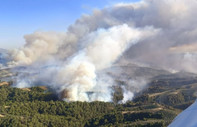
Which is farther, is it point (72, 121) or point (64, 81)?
point (64, 81)

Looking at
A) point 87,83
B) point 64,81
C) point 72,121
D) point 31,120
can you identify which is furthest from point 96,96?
point 31,120

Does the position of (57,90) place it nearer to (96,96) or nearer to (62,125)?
(96,96)

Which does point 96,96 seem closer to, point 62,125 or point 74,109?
point 74,109

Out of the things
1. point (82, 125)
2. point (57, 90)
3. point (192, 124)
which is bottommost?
point (82, 125)

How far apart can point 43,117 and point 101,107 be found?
30718 millimetres

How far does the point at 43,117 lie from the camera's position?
239 feet

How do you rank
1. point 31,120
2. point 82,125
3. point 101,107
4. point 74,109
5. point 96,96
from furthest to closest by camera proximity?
1. point 96,96
2. point 101,107
3. point 74,109
4. point 82,125
5. point 31,120

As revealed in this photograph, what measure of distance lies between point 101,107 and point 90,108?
578cm

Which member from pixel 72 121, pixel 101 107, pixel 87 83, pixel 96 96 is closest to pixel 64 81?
pixel 87 83

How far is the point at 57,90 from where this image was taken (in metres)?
132

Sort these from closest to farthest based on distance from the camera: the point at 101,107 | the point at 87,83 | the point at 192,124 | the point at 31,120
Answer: the point at 192,124, the point at 31,120, the point at 101,107, the point at 87,83

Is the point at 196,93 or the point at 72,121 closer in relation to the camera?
the point at 72,121

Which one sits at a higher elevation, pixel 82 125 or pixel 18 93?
pixel 18 93

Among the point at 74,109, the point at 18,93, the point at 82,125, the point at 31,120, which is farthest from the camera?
the point at 18,93
